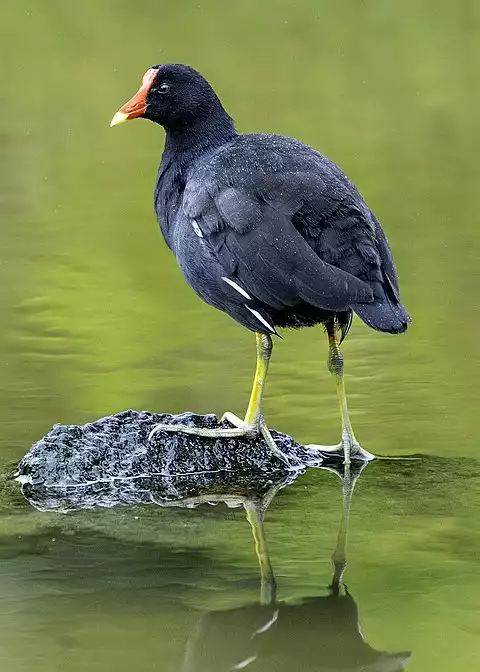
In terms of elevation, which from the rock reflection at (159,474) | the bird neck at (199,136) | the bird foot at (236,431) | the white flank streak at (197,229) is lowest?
the rock reflection at (159,474)

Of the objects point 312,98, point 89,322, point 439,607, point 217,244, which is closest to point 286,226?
point 217,244

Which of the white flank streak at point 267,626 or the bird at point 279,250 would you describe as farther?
the bird at point 279,250

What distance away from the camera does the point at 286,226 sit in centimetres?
512

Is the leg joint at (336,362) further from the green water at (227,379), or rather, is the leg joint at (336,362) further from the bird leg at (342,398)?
the green water at (227,379)

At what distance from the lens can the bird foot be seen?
531 centimetres

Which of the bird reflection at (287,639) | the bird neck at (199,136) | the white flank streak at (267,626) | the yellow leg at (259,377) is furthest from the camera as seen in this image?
the bird neck at (199,136)

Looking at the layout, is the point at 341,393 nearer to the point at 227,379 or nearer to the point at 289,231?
the point at 289,231

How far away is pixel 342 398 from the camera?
5512mm

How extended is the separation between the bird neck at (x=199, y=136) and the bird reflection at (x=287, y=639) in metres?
2.18

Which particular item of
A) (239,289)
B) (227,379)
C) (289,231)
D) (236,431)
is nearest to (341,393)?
(236,431)

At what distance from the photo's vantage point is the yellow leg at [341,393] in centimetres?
548

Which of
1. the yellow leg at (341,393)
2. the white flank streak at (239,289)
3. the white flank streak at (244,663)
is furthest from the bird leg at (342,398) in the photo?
the white flank streak at (244,663)

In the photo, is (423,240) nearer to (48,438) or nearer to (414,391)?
(414,391)

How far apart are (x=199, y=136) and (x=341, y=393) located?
4.17ft
